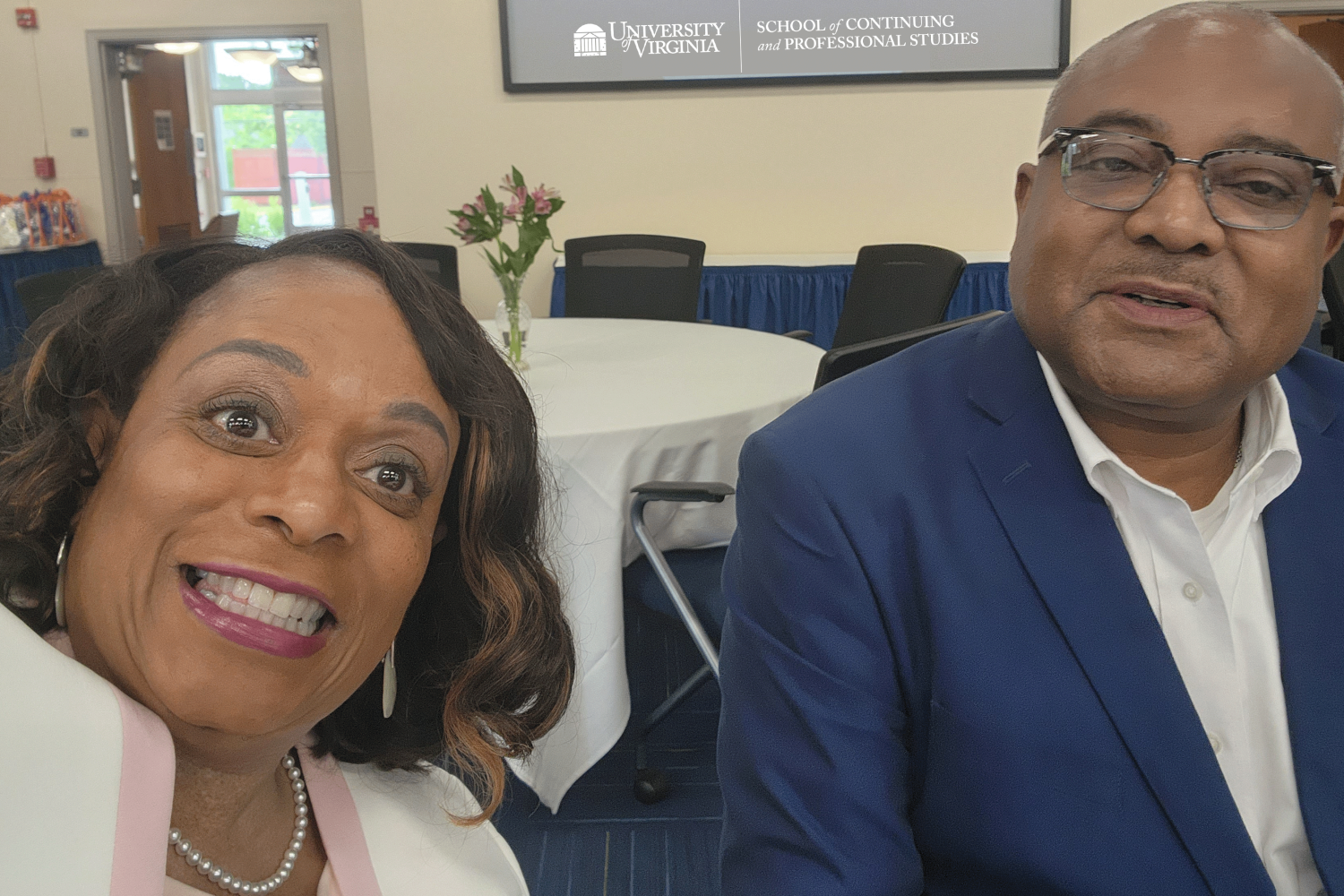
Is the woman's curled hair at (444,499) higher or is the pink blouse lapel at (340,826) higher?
the woman's curled hair at (444,499)

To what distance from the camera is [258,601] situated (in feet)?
2.23

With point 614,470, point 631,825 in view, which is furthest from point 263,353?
point 631,825

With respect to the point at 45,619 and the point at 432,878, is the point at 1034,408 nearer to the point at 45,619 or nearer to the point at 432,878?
the point at 432,878

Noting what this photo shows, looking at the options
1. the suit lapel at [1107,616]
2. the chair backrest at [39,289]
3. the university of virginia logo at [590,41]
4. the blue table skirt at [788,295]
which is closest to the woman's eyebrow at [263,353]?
the suit lapel at [1107,616]

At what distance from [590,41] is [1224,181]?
5.01 meters

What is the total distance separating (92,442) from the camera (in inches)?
30.1

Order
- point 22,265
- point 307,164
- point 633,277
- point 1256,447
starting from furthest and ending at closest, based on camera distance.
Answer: point 307,164
point 22,265
point 633,277
point 1256,447

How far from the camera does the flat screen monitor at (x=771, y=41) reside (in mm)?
5461

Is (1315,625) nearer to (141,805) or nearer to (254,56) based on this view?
(141,805)

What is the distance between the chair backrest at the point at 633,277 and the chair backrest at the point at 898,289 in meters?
0.70

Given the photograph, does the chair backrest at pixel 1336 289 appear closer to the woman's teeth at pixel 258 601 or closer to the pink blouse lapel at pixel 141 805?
the woman's teeth at pixel 258 601

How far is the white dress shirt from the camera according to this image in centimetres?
106

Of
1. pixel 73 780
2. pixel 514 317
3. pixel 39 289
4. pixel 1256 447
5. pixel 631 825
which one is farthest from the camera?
pixel 39 289

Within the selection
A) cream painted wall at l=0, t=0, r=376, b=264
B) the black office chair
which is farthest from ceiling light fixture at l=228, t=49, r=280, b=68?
the black office chair
